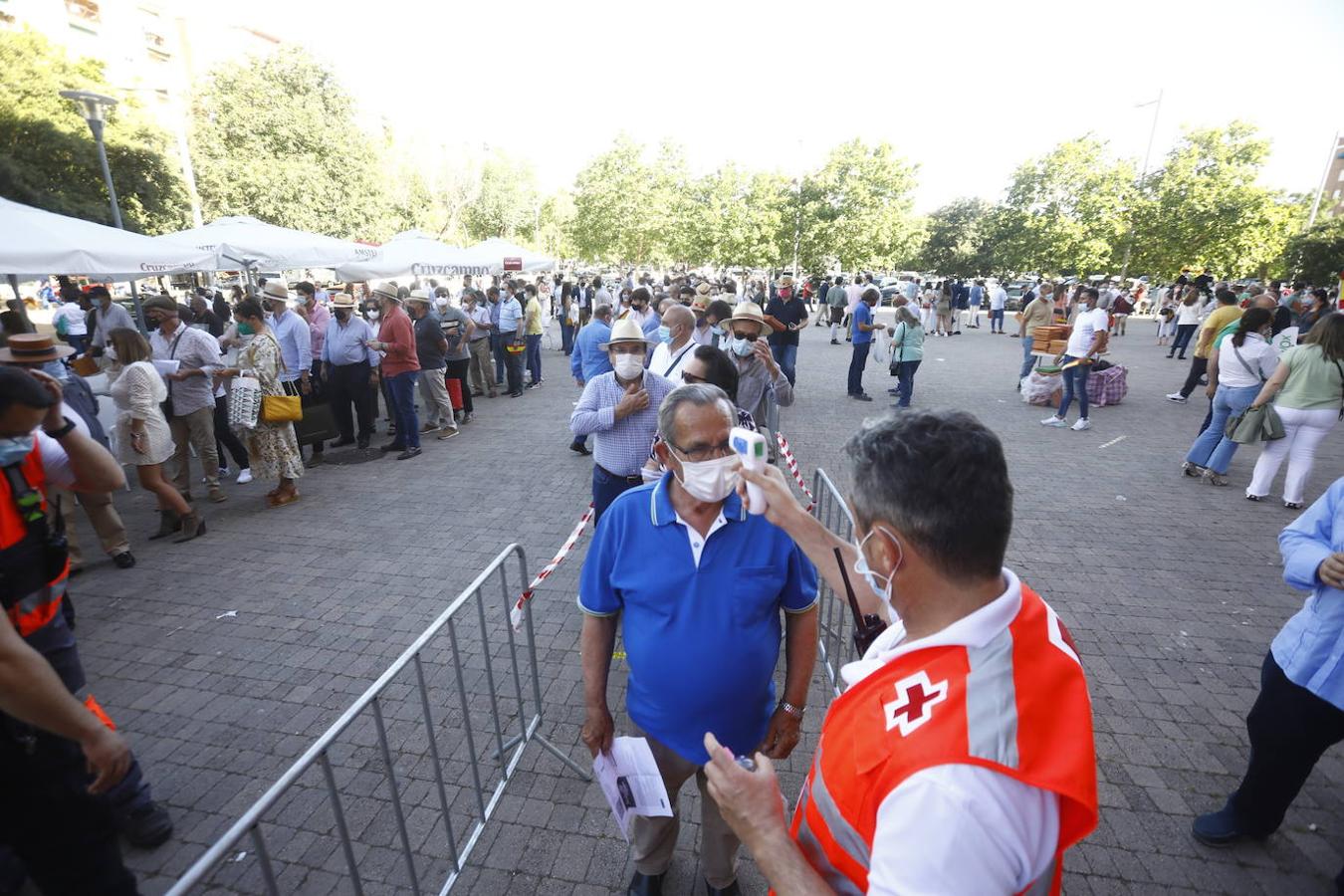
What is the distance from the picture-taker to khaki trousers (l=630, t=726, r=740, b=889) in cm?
243

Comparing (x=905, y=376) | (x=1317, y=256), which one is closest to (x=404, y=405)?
(x=905, y=376)

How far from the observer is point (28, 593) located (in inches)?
88.9

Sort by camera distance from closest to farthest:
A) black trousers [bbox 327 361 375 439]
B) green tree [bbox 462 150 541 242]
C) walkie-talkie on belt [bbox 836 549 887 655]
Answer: walkie-talkie on belt [bbox 836 549 887 655]
black trousers [bbox 327 361 375 439]
green tree [bbox 462 150 541 242]

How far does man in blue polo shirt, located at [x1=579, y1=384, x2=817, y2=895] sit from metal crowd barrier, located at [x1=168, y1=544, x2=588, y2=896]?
28.6 inches

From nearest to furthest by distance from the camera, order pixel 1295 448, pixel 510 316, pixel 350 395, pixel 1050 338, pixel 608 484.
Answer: pixel 608 484, pixel 1295 448, pixel 350 395, pixel 1050 338, pixel 510 316

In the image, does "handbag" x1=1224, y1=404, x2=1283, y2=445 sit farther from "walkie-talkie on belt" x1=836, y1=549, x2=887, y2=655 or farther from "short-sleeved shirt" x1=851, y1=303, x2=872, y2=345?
"walkie-talkie on belt" x1=836, y1=549, x2=887, y2=655

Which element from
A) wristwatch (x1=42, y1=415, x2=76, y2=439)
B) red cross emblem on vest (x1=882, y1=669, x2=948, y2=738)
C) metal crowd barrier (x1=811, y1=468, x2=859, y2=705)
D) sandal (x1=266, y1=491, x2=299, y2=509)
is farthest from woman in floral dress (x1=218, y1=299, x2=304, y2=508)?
red cross emblem on vest (x1=882, y1=669, x2=948, y2=738)

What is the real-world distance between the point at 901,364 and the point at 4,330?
12095 mm

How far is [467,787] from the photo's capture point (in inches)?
126

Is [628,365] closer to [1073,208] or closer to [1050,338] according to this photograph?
[1050,338]

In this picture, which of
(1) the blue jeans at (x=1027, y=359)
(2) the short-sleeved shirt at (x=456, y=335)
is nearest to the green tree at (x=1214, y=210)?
(1) the blue jeans at (x=1027, y=359)

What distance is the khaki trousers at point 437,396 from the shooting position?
31.0 ft

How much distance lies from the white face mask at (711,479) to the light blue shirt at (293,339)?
25.7ft

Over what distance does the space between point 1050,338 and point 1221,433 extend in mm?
4343
